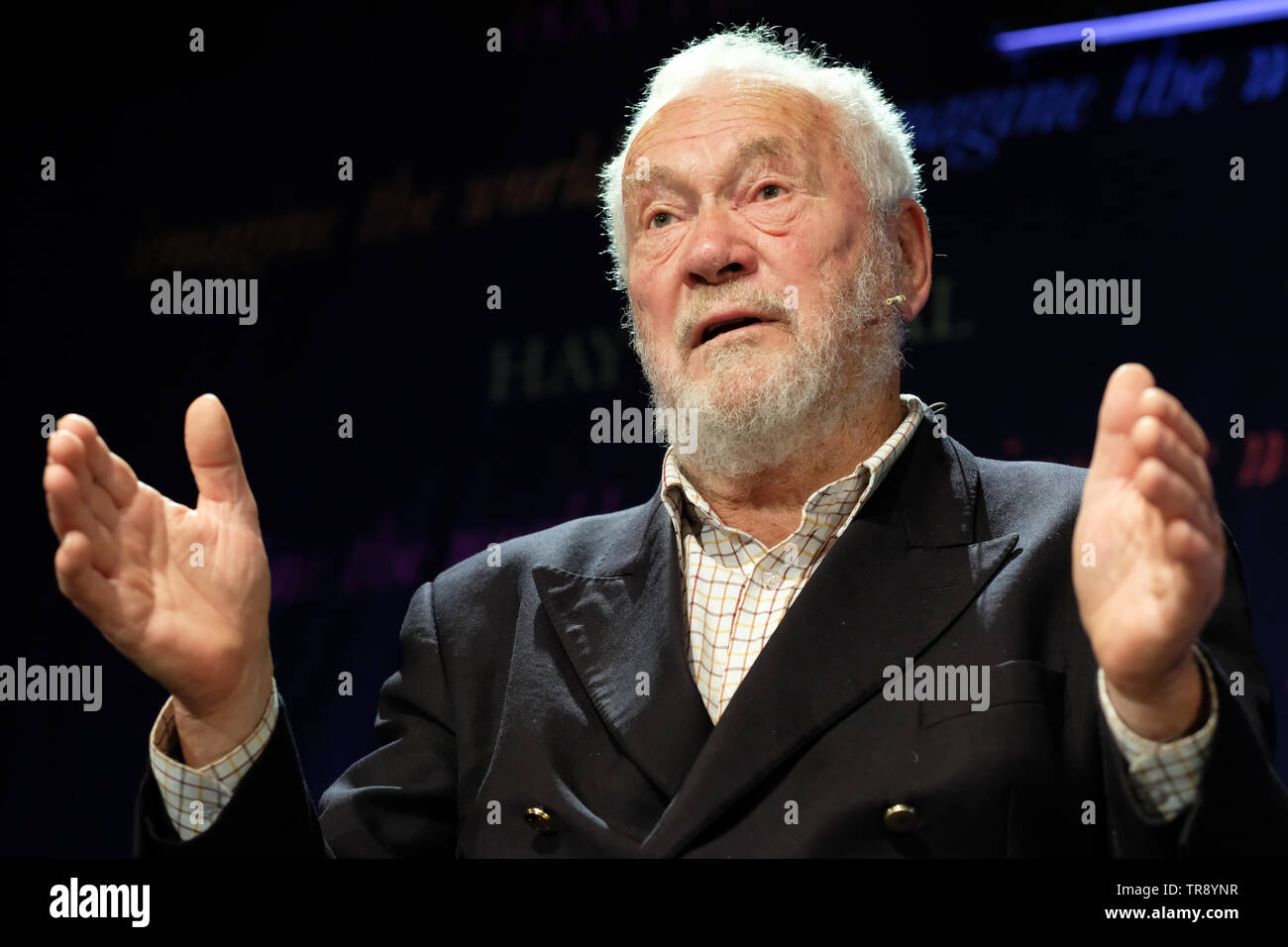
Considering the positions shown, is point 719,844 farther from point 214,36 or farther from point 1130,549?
point 214,36

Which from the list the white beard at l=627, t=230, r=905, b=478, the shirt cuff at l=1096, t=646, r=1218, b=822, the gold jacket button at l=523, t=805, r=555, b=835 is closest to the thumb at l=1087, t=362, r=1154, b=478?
the shirt cuff at l=1096, t=646, r=1218, b=822

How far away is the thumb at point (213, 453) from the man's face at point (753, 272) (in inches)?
27.3

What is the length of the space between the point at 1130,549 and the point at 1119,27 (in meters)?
1.60

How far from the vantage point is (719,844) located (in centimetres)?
162

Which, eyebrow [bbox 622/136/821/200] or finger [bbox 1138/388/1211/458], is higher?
eyebrow [bbox 622/136/821/200]

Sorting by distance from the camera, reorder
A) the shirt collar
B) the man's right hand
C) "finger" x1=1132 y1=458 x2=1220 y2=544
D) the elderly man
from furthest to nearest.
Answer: the shirt collar < the man's right hand < the elderly man < "finger" x1=1132 y1=458 x2=1220 y2=544

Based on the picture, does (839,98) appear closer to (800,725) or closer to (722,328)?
(722,328)

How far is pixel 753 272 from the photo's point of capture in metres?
2.02

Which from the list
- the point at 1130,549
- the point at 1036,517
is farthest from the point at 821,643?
the point at 1130,549

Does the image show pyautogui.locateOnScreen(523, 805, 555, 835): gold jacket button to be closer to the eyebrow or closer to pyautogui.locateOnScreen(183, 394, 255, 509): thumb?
pyautogui.locateOnScreen(183, 394, 255, 509): thumb

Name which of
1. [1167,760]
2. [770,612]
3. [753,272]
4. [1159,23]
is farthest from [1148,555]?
[1159,23]

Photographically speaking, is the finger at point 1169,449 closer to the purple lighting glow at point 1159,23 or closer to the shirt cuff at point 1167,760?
the shirt cuff at point 1167,760

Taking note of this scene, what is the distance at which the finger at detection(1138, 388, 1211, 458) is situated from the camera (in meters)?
1.29

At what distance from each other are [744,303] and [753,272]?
0.17ft
